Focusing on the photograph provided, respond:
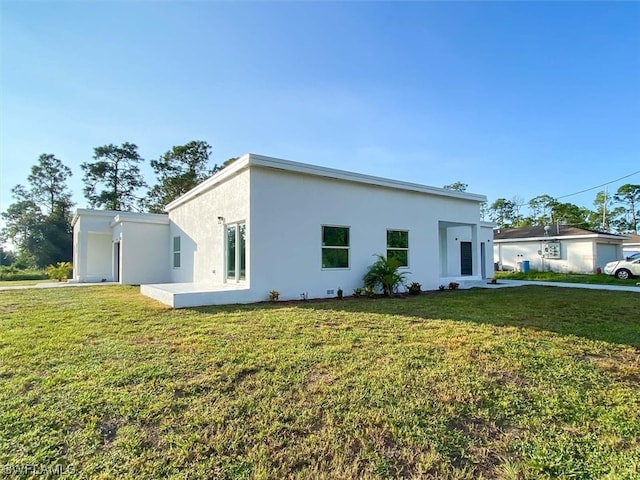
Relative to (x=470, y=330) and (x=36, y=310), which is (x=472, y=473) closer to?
(x=470, y=330)

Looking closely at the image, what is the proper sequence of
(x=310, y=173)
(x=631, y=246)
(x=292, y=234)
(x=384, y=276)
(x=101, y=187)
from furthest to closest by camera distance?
(x=101, y=187), (x=631, y=246), (x=384, y=276), (x=310, y=173), (x=292, y=234)

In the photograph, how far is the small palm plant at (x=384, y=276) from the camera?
10.9 m

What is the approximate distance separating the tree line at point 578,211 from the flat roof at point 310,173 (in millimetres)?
31070

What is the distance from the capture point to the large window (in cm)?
999

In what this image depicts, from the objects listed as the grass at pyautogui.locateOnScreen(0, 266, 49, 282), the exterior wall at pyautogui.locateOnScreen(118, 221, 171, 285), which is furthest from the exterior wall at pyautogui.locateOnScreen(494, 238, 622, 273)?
the grass at pyautogui.locateOnScreen(0, 266, 49, 282)

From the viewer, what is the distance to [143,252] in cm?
1588

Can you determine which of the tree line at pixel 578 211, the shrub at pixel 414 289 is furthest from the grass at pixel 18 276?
the tree line at pixel 578 211

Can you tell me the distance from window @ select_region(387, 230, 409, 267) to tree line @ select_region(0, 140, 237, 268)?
23.4 meters

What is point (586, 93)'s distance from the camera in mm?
14289

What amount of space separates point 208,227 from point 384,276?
6.57m

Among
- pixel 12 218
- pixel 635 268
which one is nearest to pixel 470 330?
pixel 635 268

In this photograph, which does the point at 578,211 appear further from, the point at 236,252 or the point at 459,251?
the point at 236,252

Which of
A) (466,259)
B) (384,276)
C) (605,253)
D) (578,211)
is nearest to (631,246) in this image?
(605,253)

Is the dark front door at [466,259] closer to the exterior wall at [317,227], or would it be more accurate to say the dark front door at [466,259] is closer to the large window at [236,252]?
the exterior wall at [317,227]
